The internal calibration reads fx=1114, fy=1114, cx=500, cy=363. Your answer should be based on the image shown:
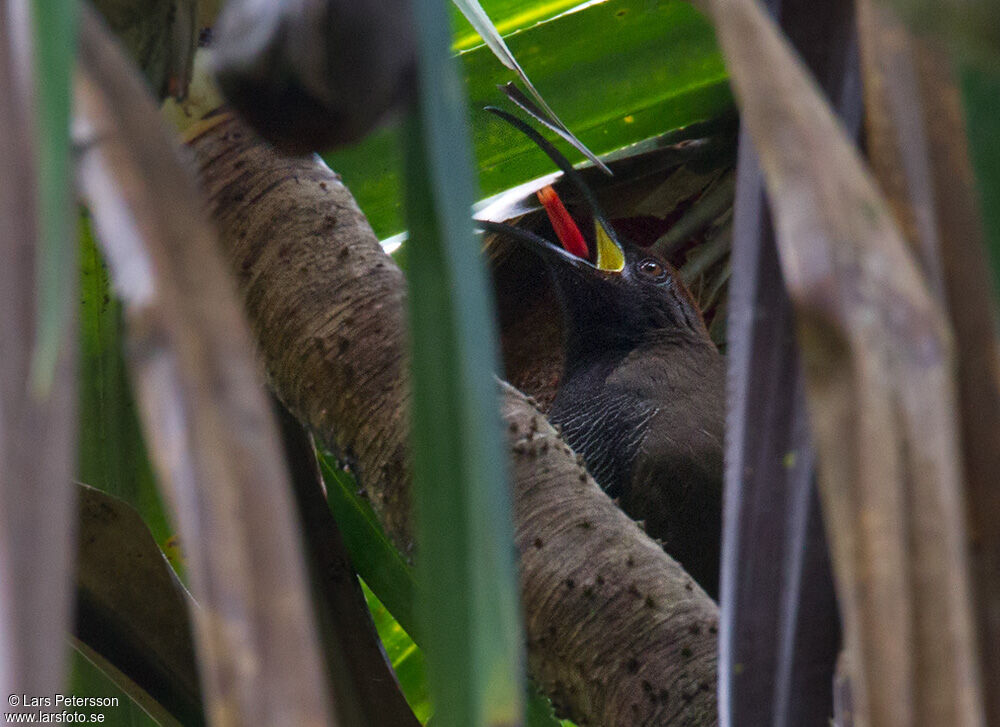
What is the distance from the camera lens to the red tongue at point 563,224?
206 centimetres

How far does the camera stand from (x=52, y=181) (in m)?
0.24

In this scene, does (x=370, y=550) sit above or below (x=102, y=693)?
above

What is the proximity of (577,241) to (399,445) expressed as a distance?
4.77ft

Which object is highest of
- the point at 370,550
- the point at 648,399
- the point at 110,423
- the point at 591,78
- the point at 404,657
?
the point at 591,78

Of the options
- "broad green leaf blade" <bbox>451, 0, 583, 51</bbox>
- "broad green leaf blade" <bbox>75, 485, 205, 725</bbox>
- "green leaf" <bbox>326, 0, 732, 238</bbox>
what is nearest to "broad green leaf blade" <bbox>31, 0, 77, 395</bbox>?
"broad green leaf blade" <bbox>75, 485, 205, 725</bbox>

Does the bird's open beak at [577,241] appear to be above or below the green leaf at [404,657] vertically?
above

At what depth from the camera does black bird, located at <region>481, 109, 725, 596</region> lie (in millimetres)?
1840

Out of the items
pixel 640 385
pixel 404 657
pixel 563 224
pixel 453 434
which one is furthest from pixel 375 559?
pixel 563 224

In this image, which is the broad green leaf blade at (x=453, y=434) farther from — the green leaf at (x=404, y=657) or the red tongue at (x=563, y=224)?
the red tongue at (x=563, y=224)

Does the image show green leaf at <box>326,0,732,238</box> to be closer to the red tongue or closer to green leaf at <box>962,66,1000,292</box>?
the red tongue

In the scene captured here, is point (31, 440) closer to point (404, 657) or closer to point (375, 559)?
point (375, 559)

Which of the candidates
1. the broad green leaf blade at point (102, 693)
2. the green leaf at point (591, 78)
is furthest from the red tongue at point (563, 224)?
the broad green leaf blade at point (102, 693)

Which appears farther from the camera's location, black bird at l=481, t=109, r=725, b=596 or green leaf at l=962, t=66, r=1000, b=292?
black bird at l=481, t=109, r=725, b=596

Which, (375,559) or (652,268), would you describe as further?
(652,268)
